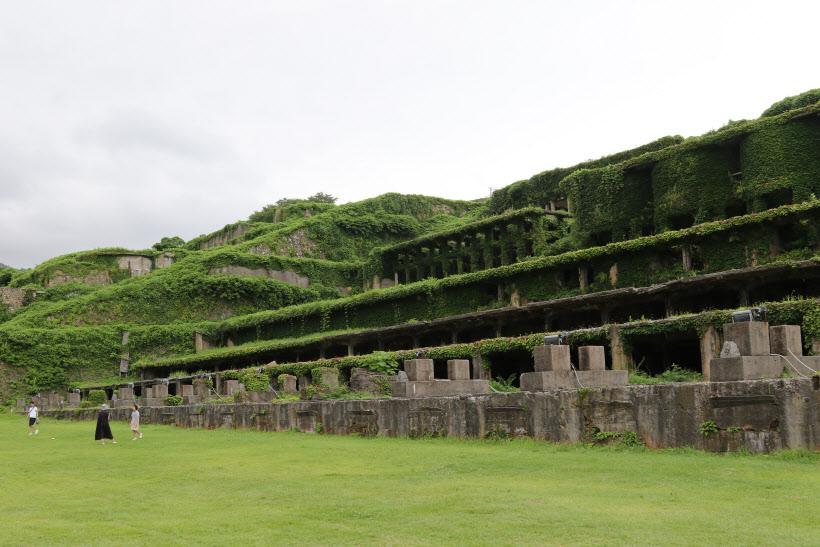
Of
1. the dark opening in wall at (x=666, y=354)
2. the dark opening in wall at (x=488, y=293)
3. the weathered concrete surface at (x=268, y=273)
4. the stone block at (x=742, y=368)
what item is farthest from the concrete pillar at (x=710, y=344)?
the weathered concrete surface at (x=268, y=273)

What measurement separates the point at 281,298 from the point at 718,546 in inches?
2471

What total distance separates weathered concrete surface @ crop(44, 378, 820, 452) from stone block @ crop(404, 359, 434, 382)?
1316 mm

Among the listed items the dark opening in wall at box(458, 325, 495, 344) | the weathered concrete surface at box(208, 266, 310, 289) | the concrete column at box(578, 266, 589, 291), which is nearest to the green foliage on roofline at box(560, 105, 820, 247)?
the concrete column at box(578, 266, 589, 291)

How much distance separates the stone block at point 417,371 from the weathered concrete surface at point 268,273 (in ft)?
165

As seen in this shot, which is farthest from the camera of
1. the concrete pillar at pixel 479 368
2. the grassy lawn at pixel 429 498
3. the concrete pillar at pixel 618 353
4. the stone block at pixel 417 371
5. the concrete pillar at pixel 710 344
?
the concrete pillar at pixel 479 368

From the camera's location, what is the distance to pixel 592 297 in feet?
101

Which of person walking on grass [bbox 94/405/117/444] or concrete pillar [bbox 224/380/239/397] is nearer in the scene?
person walking on grass [bbox 94/405/117/444]

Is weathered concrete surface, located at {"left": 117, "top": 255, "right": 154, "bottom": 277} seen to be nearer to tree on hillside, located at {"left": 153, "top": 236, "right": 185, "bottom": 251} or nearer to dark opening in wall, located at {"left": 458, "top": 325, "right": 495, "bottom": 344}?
tree on hillside, located at {"left": 153, "top": 236, "right": 185, "bottom": 251}

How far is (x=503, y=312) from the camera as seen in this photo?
3488 centimetres

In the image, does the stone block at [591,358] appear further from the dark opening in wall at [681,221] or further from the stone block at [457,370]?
the dark opening in wall at [681,221]

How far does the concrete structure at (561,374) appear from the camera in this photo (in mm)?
14281

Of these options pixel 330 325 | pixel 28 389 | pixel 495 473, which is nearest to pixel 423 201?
pixel 330 325

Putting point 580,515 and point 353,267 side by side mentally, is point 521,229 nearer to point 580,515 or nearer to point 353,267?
point 353,267

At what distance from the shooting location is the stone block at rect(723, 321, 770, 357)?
1204cm
